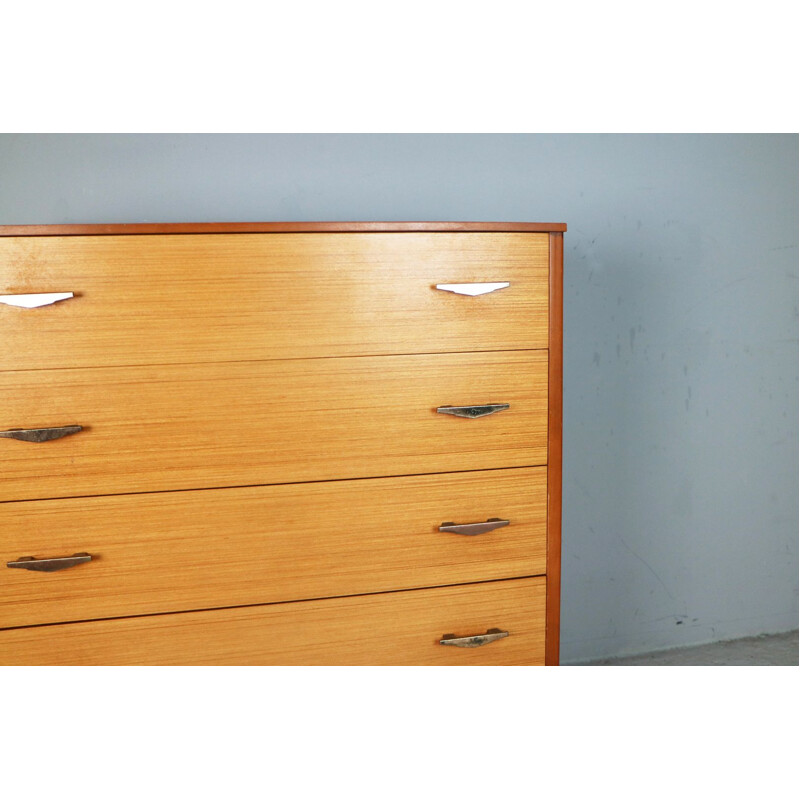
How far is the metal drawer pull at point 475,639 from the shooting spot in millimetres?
1782

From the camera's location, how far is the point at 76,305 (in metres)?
1.57

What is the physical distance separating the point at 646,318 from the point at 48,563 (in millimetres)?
1879

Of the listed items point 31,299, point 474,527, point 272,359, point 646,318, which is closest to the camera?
point 31,299

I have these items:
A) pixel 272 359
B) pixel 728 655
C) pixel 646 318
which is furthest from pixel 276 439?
pixel 728 655

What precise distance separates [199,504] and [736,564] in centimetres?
193

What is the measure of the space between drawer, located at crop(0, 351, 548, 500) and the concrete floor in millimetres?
1137

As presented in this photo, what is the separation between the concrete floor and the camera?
248 cm

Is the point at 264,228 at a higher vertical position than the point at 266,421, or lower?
higher

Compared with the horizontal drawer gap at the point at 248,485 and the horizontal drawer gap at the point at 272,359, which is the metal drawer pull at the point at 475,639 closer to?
the horizontal drawer gap at the point at 248,485

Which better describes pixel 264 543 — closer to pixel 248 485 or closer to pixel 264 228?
pixel 248 485

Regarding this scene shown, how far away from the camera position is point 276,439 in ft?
5.50

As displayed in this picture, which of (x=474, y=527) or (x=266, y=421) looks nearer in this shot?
(x=266, y=421)

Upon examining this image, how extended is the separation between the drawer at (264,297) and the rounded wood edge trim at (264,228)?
1cm

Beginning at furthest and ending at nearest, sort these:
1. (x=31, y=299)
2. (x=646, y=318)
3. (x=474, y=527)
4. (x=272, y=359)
→ (x=646, y=318)
(x=474, y=527)
(x=272, y=359)
(x=31, y=299)
